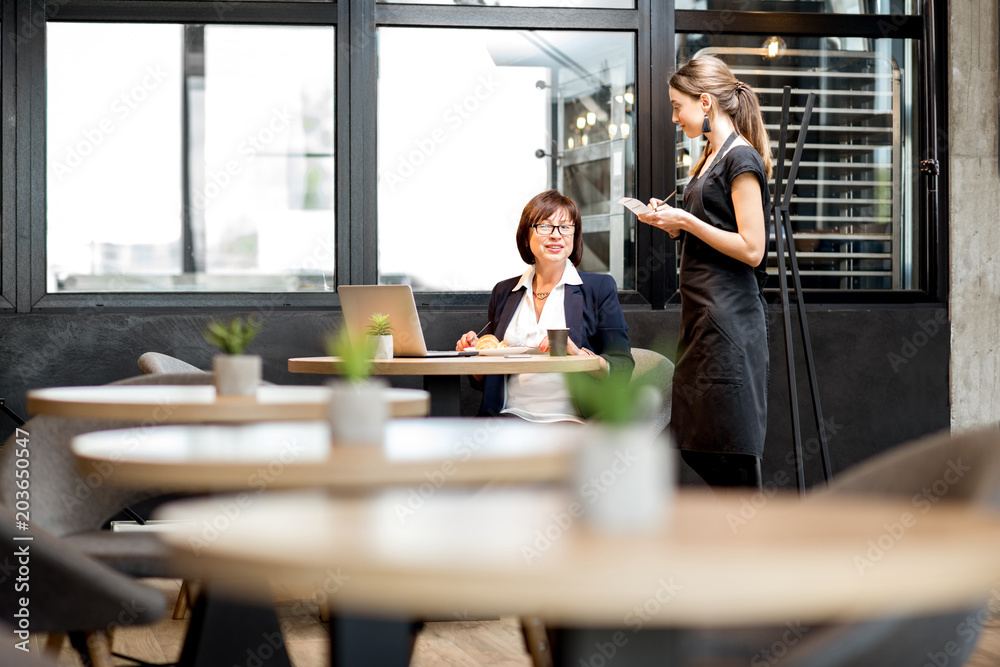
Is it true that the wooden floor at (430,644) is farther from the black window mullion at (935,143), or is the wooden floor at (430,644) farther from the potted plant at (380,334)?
the black window mullion at (935,143)

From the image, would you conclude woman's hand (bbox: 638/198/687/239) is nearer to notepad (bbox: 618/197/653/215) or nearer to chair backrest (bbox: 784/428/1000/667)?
notepad (bbox: 618/197/653/215)

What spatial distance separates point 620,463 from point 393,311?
2.19 meters

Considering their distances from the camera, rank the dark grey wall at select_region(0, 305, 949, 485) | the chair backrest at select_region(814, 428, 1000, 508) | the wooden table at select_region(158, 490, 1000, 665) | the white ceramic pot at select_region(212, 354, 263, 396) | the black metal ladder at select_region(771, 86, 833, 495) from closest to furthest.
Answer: the wooden table at select_region(158, 490, 1000, 665) < the chair backrest at select_region(814, 428, 1000, 508) < the white ceramic pot at select_region(212, 354, 263, 396) < the black metal ladder at select_region(771, 86, 833, 495) < the dark grey wall at select_region(0, 305, 949, 485)

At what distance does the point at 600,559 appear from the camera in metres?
0.75

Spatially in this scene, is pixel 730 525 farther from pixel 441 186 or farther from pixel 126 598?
pixel 441 186

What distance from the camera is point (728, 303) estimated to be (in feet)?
9.86

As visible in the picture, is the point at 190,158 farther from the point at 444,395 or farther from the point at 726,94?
the point at 726,94

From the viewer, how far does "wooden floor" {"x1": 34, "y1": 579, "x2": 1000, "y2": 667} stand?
277 centimetres

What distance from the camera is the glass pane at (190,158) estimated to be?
424 cm

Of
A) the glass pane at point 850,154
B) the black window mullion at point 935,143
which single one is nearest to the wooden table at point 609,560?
the glass pane at point 850,154

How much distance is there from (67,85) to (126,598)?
326 cm

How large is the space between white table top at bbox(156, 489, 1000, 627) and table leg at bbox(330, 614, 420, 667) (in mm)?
148

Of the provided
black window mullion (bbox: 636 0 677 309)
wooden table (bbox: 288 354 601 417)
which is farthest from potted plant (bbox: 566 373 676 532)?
black window mullion (bbox: 636 0 677 309)

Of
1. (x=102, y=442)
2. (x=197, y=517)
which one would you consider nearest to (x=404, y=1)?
(x=102, y=442)
